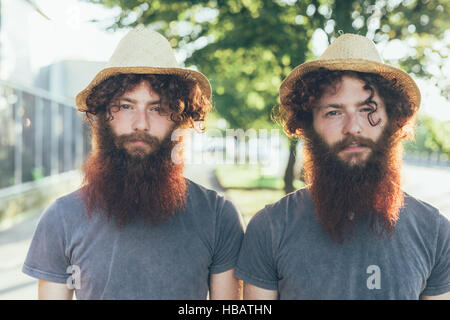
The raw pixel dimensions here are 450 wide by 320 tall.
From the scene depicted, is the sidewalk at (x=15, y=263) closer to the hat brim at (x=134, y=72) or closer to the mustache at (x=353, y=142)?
the hat brim at (x=134, y=72)

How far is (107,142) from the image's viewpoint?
2.25 metres

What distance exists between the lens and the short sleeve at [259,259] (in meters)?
1.97

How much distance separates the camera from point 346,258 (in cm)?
190

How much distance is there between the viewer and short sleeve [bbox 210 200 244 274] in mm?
2066

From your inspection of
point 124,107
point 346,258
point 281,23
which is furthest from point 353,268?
point 281,23

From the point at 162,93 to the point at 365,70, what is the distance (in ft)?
3.65

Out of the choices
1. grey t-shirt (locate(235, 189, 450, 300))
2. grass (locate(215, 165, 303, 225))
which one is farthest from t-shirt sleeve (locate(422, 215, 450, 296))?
grass (locate(215, 165, 303, 225))

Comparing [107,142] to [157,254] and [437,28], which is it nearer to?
[157,254]

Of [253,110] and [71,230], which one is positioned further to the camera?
[253,110]

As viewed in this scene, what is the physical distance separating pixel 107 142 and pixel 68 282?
0.77 meters

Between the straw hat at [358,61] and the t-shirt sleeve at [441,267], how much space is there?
0.80 meters

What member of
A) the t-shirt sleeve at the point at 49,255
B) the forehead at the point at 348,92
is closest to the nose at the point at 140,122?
the t-shirt sleeve at the point at 49,255
